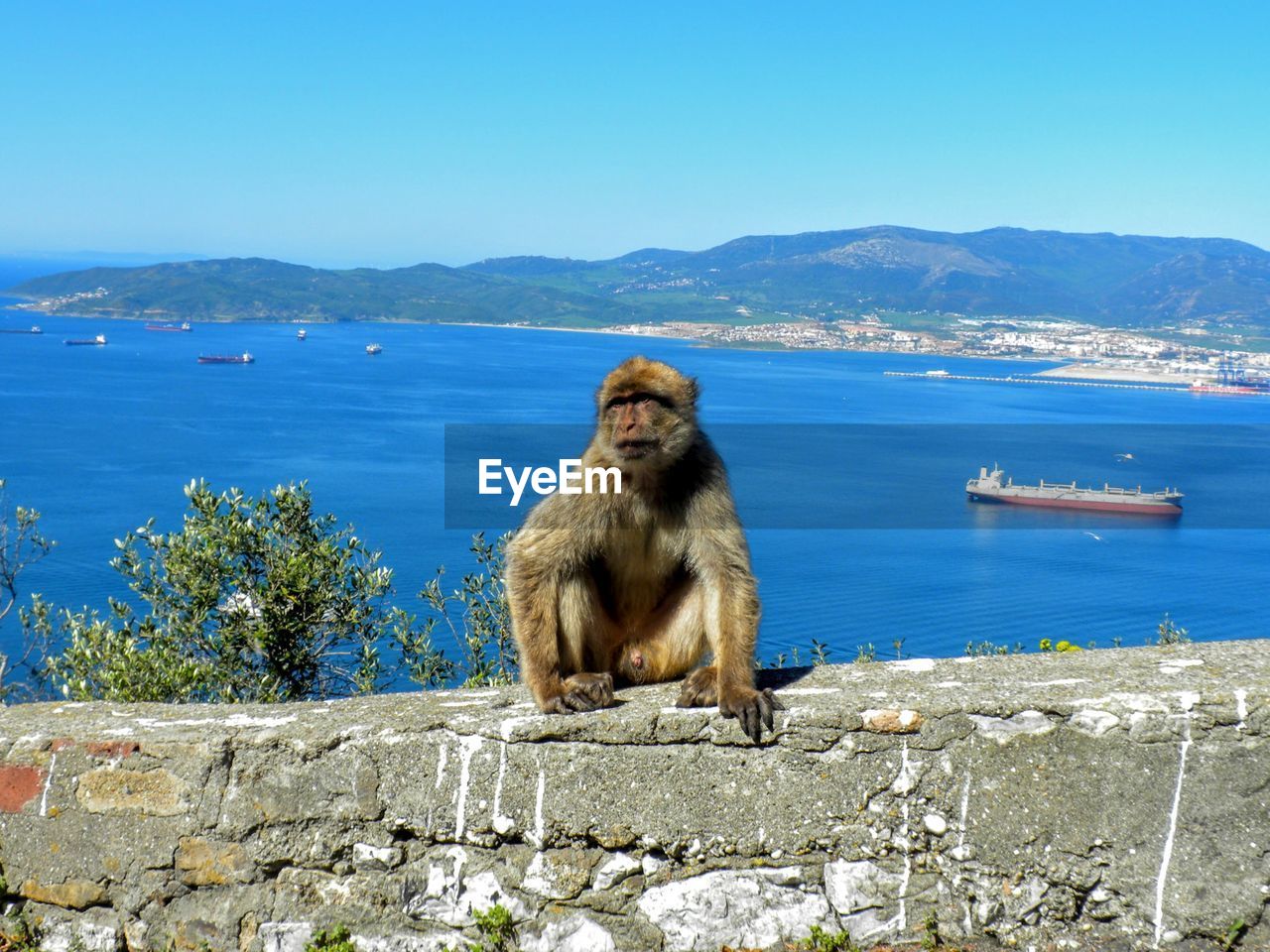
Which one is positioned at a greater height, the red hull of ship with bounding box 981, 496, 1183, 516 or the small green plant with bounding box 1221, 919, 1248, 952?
the small green plant with bounding box 1221, 919, 1248, 952

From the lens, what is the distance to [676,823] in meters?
2.87

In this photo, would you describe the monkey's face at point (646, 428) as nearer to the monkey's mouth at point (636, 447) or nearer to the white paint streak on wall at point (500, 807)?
the monkey's mouth at point (636, 447)

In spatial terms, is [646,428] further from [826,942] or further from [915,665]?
[826,942]

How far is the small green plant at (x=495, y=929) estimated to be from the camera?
287 cm

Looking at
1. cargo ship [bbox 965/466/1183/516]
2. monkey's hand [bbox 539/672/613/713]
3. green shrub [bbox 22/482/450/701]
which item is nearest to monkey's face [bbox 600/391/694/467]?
monkey's hand [bbox 539/672/613/713]

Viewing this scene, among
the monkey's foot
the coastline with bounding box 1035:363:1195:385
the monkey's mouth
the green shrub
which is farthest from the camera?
the coastline with bounding box 1035:363:1195:385

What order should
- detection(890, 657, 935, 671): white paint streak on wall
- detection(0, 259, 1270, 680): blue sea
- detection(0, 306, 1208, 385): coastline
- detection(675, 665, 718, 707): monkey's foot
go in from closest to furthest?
detection(675, 665, 718, 707): monkey's foot
detection(890, 657, 935, 671): white paint streak on wall
detection(0, 259, 1270, 680): blue sea
detection(0, 306, 1208, 385): coastline

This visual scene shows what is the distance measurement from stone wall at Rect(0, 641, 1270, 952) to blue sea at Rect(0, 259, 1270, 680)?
541cm

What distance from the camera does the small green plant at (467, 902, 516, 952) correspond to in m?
2.87

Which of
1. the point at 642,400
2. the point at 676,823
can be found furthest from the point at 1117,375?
the point at 676,823

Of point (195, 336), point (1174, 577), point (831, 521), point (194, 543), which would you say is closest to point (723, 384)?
point (831, 521)

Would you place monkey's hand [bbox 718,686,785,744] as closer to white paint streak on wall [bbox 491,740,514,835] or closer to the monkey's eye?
white paint streak on wall [bbox 491,740,514,835]

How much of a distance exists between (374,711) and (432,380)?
249 feet

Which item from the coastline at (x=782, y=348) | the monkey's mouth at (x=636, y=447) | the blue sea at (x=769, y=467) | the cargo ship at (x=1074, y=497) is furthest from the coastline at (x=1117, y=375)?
the monkey's mouth at (x=636, y=447)
